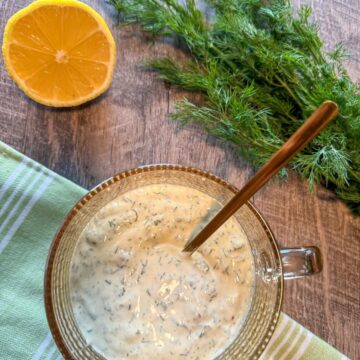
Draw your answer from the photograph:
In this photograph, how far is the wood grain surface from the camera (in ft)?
4.80

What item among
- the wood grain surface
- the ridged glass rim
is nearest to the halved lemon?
the wood grain surface

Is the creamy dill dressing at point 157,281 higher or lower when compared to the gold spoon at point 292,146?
lower

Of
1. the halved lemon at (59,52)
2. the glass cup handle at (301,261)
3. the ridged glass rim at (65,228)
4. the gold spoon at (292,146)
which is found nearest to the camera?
the gold spoon at (292,146)

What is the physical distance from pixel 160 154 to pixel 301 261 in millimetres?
501

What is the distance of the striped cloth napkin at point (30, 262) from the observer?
1.31 metres

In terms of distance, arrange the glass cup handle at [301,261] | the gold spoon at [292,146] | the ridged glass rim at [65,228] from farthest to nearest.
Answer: the glass cup handle at [301,261] < the ridged glass rim at [65,228] < the gold spoon at [292,146]

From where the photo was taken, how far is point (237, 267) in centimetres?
125

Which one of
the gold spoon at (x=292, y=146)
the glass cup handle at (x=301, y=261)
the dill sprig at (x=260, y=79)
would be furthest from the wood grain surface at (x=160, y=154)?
the gold spoon at (x=292, y=146)

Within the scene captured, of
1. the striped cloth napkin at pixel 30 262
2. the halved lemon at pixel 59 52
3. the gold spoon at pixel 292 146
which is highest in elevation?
the halved lemon at pixel 59 52

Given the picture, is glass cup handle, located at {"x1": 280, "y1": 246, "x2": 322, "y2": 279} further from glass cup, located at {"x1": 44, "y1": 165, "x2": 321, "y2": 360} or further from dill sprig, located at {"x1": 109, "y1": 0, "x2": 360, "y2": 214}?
dill sprig, located at {"x1": 109, "y1": 0, "x2": 360, "y2": 214}

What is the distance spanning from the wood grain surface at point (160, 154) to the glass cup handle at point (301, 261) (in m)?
0.20

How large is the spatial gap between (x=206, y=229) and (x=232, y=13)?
71cm

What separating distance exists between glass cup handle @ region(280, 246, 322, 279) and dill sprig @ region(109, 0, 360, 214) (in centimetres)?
23

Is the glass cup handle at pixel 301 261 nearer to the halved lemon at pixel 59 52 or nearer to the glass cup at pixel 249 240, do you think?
the glass cup at pixel 249 240
